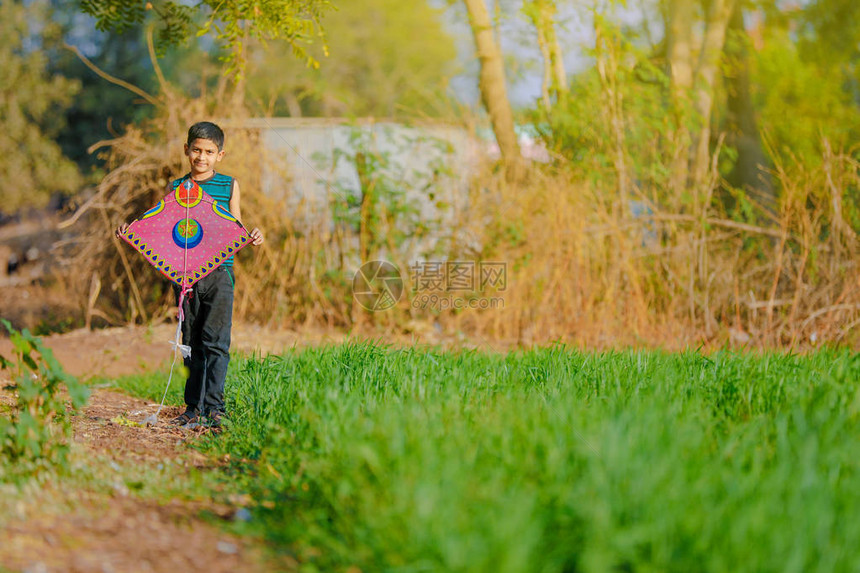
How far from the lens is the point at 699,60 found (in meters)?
10.2

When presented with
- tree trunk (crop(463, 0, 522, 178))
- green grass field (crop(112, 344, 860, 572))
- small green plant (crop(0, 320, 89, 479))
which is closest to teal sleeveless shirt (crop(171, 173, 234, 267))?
green grass field (crop(112, 344, 860, 572))

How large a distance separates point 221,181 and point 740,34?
9500 millimetres

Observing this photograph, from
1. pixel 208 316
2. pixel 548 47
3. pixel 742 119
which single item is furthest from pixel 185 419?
pixel 742 119

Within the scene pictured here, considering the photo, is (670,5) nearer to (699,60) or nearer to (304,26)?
(699,60)

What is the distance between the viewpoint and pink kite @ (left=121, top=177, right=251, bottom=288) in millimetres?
4316

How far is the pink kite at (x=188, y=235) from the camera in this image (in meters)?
4.32

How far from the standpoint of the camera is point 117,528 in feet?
8.83

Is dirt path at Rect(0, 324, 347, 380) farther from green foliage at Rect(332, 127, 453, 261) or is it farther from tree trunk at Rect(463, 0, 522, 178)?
tree trunk at Rect(463, 0, 522, 178)

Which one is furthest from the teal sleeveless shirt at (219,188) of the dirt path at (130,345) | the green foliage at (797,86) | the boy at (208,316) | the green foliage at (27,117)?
the green foliage at (797,86)

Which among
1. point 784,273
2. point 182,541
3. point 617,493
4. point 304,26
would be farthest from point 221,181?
point 784,273

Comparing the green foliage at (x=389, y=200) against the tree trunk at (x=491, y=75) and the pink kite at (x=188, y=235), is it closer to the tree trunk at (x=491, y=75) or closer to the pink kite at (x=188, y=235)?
the tree trunk at (x=491, y=75)

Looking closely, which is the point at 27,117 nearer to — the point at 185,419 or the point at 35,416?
the point at 185,419

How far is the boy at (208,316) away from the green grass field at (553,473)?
31cm

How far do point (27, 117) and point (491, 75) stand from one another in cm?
1565
